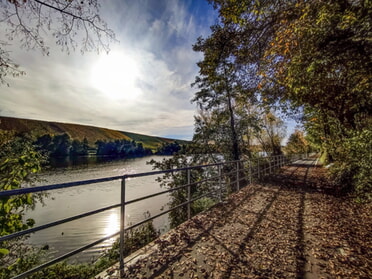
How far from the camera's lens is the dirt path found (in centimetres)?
227

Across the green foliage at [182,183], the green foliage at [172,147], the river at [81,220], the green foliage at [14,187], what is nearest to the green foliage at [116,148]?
the green foliage at [172,147]

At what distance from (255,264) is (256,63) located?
5.09 m

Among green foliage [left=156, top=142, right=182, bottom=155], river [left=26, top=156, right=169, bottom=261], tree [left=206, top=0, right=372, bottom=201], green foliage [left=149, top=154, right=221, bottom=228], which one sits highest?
tree [left=206, top=0, right=372, bottom=201]

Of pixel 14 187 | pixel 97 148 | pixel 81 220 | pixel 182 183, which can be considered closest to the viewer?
pixel 14 187

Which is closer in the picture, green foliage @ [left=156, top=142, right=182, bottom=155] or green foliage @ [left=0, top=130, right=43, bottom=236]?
green foliage @ [left=0, top=130, right=43, bottom=236]

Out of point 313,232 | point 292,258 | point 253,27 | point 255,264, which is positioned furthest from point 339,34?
point 255,264

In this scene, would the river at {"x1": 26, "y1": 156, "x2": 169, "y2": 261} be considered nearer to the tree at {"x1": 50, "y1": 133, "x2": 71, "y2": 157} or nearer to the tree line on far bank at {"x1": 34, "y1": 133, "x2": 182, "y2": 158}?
the tree line on far bank at {"x1": 34, "y1": 133, "x2": 182, "y2": 158}

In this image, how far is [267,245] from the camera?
2.88m

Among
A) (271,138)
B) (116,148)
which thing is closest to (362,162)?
(271,138)

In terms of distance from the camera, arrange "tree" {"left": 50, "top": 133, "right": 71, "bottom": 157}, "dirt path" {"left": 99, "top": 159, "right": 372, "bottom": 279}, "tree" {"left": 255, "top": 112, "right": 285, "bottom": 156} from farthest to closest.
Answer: "tree" {"left": 50, "top": 133, "right": 71, "bottom": 157}
"tree" {"left": 255, "top": 112, "right": 285, "bottom": 156}
"dirt path" {"left": 99, "top": 159, "right": 372, "bottom": 279}

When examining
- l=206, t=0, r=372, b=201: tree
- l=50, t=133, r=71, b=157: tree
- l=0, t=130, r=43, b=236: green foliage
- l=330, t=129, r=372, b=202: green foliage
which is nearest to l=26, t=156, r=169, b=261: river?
l=0, t=130, r=43, b=236: green foliage

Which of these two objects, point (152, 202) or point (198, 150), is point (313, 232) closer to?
point (198, 150)

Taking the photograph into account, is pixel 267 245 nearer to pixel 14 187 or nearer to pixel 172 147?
pixel 14 187

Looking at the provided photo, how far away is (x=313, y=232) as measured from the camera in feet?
10.9
